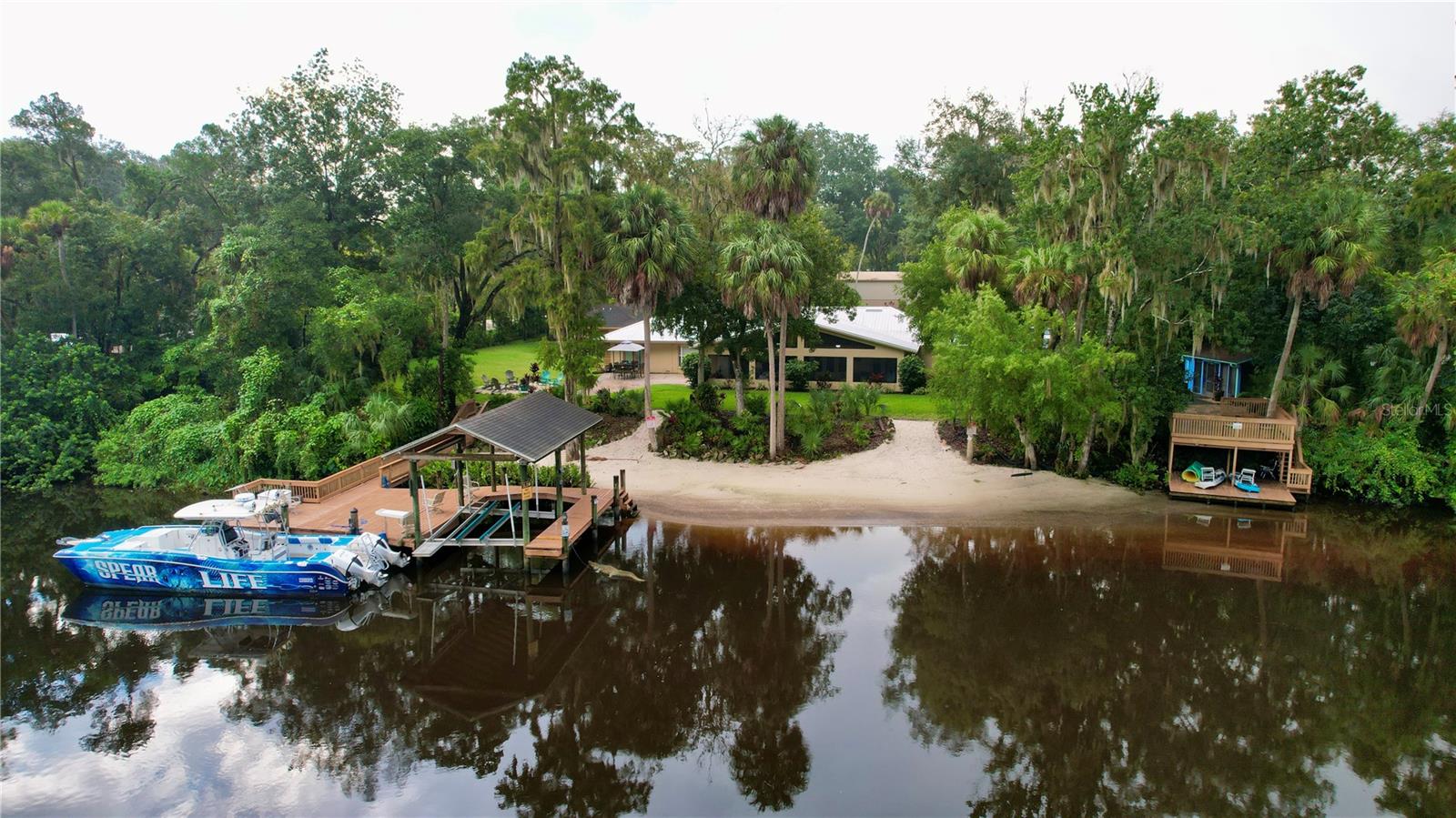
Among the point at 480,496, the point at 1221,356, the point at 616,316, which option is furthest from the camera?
the point at 616,316

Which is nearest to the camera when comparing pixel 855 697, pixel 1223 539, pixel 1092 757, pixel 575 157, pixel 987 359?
pixel 1092 757

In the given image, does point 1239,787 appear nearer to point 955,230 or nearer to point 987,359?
point 987,359

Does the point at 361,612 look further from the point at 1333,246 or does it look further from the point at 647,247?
the point at 1333,246

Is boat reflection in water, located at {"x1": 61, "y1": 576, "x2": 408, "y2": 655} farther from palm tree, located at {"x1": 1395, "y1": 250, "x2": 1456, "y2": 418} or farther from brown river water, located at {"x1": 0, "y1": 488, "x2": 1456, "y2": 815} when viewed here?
palm tree, located at {"x1": 1395, "y1": 250, "x2": 1456, "y2": 418}

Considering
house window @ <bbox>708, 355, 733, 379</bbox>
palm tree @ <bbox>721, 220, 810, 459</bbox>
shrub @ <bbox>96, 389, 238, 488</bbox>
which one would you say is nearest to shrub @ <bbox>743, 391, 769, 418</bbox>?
palm tree @ <bbox>721, 220, 810, 459</bbox>

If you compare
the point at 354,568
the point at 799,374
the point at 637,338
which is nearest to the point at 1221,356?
the point at 799,374

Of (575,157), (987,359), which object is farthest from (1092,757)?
(575,157)
